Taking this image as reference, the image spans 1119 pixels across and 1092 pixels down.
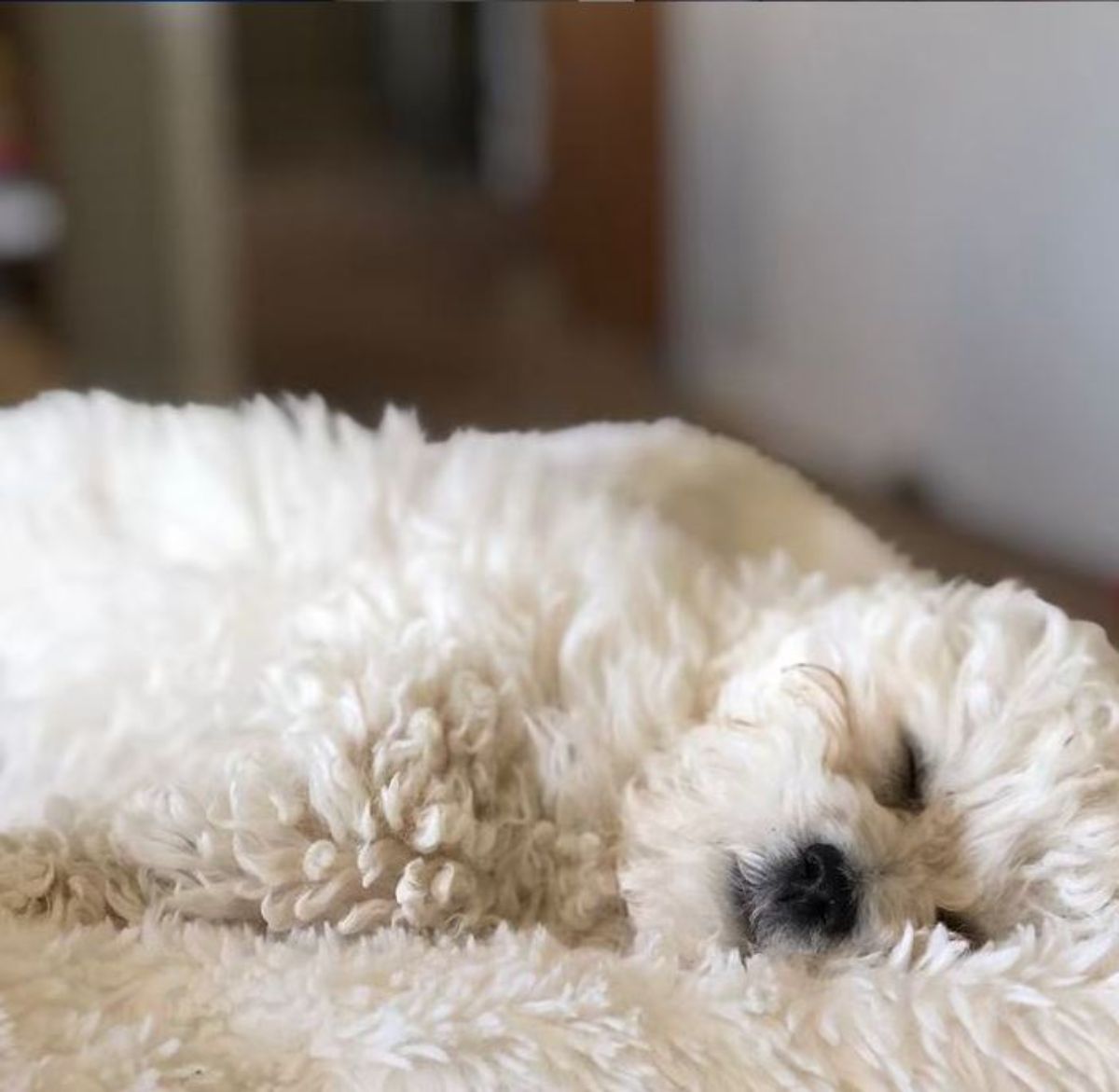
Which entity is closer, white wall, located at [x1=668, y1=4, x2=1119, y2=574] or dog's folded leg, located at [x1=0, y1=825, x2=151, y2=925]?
dog's folded leg, located at [x1=0, y1=825, x2=151, y2=925]

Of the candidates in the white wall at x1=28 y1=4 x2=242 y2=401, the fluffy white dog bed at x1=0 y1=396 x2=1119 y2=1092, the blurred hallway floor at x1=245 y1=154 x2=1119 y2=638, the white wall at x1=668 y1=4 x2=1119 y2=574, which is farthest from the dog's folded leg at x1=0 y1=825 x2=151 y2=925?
the white wall at x1=28 y1=4 x2=242 y2=401

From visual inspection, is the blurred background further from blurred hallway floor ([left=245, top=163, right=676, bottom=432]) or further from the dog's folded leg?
the dog's folded leg

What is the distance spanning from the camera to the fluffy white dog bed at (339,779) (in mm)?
560

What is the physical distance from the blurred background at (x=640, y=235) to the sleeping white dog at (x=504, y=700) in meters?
0.10

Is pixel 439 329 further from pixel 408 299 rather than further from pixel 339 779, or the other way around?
pixel 339 779

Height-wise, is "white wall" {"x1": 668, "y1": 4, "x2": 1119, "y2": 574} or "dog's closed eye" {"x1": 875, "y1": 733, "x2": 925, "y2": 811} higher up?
"white wall" {"x1": 668, "y1": 4, "x2": 1119, "y2": 574}

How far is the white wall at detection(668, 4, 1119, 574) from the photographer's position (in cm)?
109

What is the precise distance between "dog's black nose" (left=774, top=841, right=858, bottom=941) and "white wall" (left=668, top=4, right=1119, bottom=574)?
0.42m

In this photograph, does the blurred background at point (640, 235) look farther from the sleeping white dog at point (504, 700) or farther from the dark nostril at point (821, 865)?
the dark nostril at point (821, 865)

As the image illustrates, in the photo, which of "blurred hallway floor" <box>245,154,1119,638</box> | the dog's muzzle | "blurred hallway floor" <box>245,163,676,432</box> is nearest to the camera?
the dog's muzzle

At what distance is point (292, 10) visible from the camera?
2.29 m

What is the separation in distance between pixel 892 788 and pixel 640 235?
1708 millimetres

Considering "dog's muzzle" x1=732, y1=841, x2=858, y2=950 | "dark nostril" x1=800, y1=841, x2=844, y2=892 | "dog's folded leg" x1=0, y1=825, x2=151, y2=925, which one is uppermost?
"dog's folded leg" x1=0, y1=825, x2=151, y2=925

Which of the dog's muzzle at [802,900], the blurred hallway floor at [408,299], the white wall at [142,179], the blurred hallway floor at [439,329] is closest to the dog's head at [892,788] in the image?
the dog's muzzle at [802,900]
